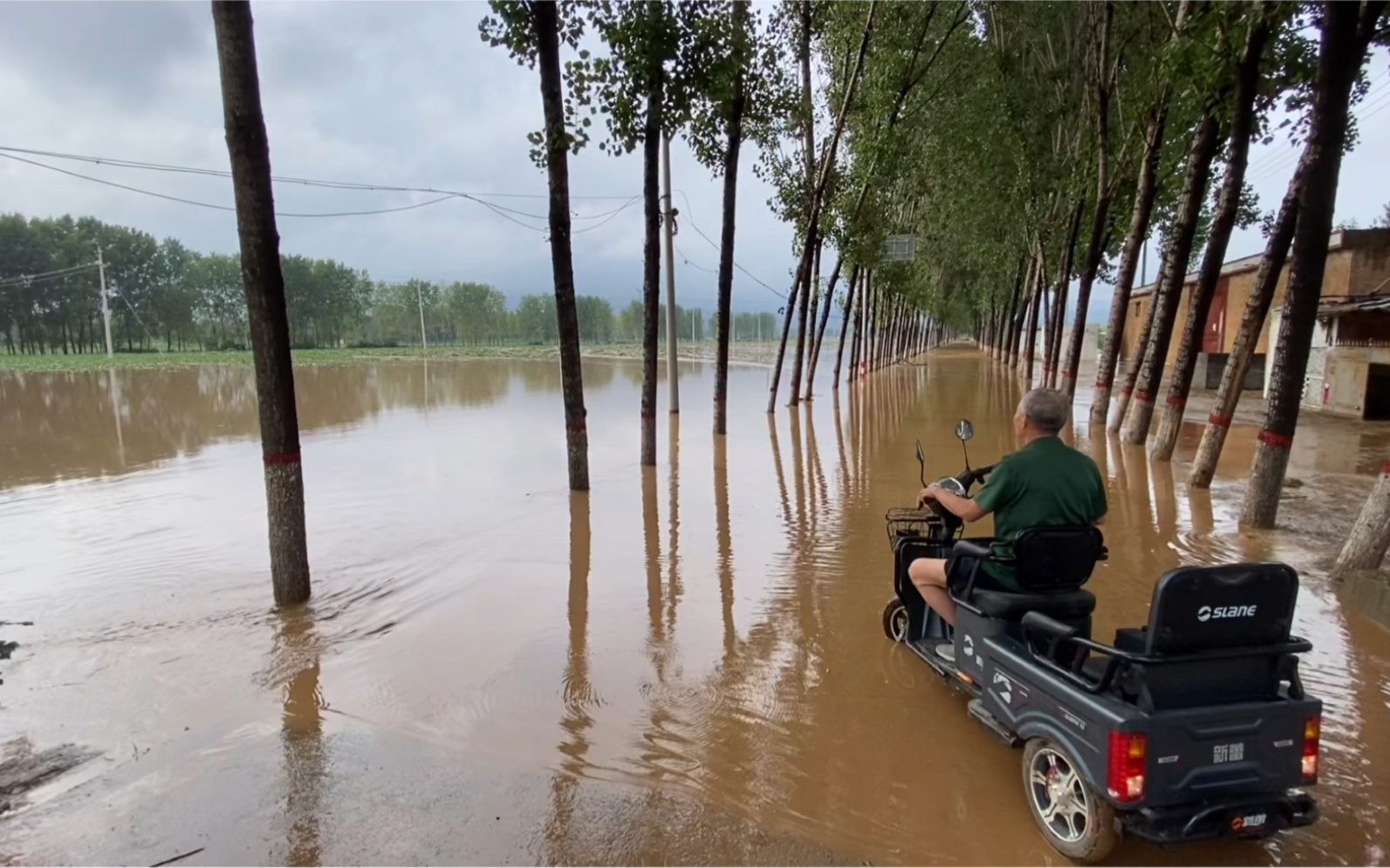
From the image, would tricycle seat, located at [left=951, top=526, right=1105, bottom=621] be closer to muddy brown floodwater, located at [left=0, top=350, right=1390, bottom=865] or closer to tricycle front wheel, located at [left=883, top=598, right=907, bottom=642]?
muddy brown floodwater, located at [left=0, top=350, right=1390, bottom=865]

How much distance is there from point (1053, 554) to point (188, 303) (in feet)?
350

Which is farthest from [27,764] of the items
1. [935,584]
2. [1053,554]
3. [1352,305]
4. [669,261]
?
[1352,305]

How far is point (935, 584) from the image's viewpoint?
163 inches

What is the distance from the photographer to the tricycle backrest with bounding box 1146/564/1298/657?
2725mm

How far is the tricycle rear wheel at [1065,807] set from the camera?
2.87 metres

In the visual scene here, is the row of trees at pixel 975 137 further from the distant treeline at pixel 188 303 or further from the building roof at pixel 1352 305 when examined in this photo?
the distant treeline at pixel 188 303

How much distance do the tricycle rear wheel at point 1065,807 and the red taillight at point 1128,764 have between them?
0.16 m

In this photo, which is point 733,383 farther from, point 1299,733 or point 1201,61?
point 1299,733

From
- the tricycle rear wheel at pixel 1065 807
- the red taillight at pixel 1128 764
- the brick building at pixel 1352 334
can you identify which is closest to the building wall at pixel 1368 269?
the brick building at pixel 1352 334

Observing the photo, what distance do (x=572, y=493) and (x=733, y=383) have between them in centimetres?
2674

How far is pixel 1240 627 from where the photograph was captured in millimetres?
2793

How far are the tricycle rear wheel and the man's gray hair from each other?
1.41 m

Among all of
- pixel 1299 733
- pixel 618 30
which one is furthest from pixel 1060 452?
pixel 618 30

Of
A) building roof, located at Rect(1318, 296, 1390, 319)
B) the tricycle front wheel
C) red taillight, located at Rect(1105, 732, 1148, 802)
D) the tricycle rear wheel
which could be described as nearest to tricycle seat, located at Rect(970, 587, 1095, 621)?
the tricycle rear wheel
